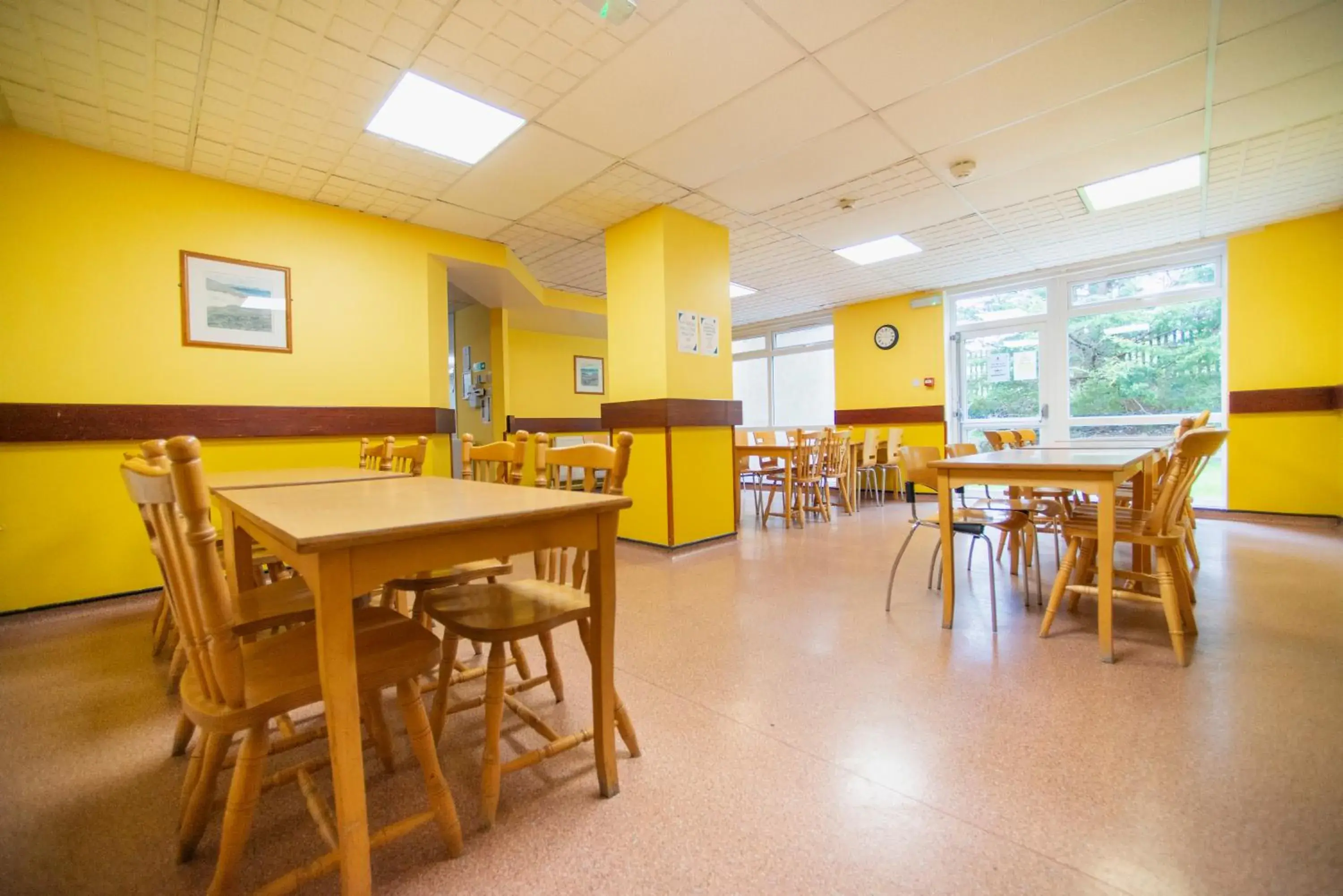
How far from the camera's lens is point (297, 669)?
117cm

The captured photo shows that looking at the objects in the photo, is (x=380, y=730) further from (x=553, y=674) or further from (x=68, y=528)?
(x=68, y=528)

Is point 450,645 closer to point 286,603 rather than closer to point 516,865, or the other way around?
point 286,603

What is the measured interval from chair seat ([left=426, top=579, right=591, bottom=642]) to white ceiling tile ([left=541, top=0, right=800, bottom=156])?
2.42m

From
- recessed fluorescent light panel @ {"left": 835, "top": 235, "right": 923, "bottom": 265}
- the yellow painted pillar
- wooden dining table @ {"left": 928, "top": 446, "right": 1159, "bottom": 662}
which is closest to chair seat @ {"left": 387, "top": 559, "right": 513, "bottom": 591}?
wooden dining table @ {"left": 928, "top": 446, "right": 1159, "bottom": 662}

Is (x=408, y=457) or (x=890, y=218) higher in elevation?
(x=890, y=218)

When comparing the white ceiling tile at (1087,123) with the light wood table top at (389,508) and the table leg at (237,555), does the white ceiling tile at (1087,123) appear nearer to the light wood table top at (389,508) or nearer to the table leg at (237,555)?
the light wood table top at (389,508)

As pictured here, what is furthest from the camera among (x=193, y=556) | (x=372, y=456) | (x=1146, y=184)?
(x=1146, y=184)

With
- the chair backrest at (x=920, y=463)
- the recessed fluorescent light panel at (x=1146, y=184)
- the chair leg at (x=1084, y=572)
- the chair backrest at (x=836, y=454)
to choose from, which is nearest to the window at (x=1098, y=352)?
the recessed fluorescent light panel at (x=1146, y=184)

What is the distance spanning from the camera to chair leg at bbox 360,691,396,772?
5.10 ft

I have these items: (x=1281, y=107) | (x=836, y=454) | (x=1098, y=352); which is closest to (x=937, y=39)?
(x=1281, y=107)

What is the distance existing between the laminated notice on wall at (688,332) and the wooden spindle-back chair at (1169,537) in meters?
2.84

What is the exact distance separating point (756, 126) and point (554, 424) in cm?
511

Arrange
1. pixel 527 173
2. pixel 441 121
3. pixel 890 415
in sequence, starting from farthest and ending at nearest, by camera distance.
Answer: pixel 890 415 < pixel 527 173 < pixel 441 121

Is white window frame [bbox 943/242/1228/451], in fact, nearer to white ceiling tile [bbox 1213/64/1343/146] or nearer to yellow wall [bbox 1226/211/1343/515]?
yellow wall [bbox 1226/211/1343/515]
